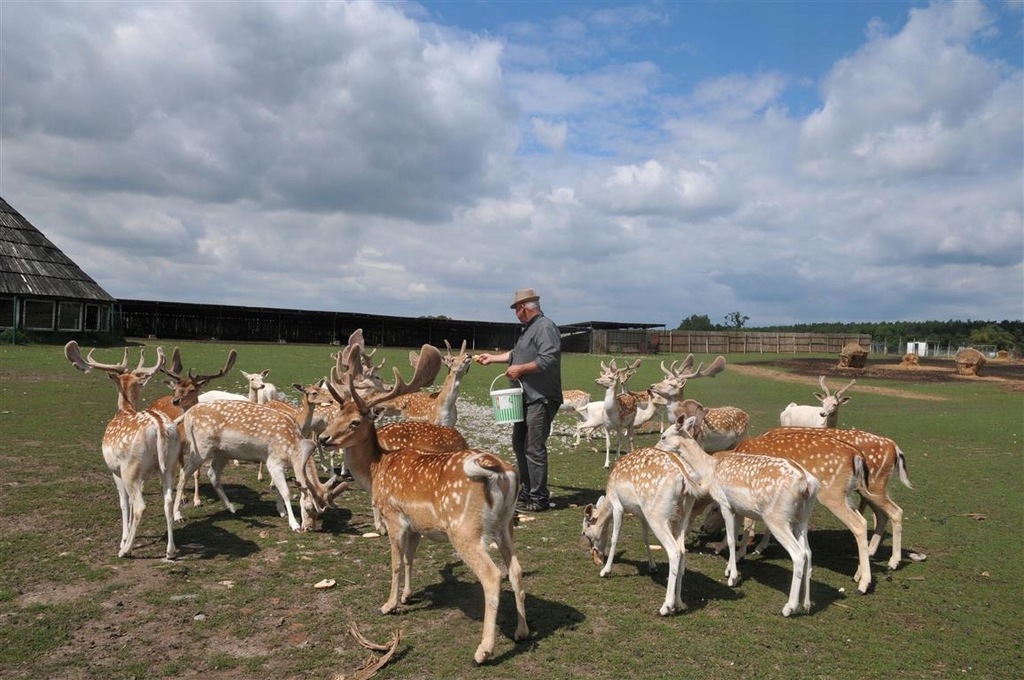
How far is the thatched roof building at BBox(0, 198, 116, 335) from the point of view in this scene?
2997cm

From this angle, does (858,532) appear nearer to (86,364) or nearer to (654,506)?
(654,506)

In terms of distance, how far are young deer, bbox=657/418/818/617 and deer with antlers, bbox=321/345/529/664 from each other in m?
2.16

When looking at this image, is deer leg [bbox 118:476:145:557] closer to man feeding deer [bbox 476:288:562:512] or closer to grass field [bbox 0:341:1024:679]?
grass field [bbox 0:341:1024:679]

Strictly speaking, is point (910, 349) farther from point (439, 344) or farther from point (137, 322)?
point (137, 322)

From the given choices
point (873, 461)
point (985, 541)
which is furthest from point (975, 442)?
point (873, 461)

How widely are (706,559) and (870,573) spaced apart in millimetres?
1507

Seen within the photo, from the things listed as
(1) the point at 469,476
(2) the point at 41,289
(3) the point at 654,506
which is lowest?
(3) the point at 654,506

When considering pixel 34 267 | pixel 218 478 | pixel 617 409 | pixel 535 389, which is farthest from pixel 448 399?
pixel 34 267

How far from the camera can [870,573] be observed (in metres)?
6.40

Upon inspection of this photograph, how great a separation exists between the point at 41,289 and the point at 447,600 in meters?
32.6

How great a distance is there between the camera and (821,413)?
11852mm

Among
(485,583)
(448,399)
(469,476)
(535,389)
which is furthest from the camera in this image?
(448,399)

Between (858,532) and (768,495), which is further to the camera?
(858,532)

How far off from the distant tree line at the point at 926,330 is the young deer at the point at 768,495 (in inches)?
2269
